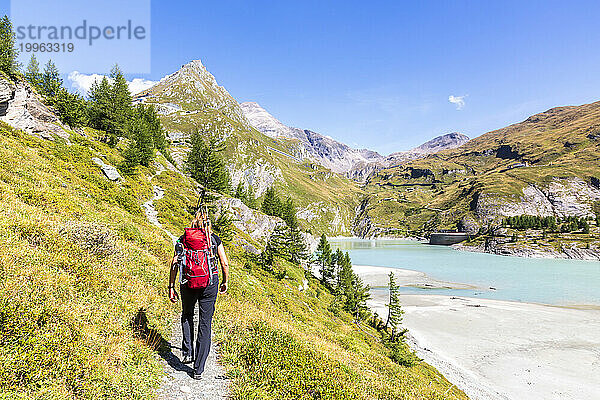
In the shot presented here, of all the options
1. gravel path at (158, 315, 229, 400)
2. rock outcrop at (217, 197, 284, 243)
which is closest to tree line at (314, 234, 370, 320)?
rock outcrop at (217, 197, 284, 243)

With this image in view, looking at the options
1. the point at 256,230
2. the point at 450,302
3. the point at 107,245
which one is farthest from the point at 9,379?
the point at 450,302

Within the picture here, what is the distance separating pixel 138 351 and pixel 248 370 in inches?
114

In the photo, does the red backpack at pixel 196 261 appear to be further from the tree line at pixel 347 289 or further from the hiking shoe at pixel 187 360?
the tree line at pixel 347 289

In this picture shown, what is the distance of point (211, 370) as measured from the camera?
731 cm

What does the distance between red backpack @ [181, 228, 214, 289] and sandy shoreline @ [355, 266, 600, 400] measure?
37.5 m

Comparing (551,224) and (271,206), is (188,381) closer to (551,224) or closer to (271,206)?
(271,206)

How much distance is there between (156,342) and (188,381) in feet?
5.74

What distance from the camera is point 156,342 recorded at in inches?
302

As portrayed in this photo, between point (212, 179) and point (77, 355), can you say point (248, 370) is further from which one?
point (212, 179)

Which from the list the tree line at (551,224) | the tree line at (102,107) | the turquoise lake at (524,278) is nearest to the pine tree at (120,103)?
the tree line at (102,107)

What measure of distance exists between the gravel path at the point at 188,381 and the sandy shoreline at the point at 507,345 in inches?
1407

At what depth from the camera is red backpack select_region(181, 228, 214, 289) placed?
664 centimetres

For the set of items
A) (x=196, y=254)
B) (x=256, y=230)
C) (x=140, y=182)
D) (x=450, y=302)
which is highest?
(x=140, y=182)

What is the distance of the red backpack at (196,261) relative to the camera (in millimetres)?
6637
